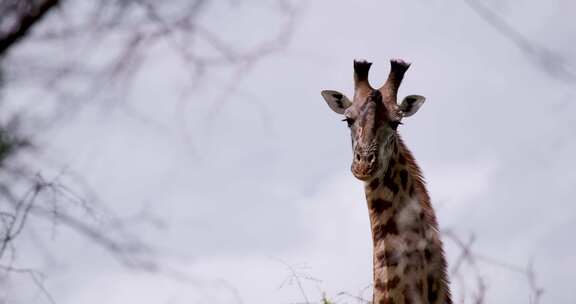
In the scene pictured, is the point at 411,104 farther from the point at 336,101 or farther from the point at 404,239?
the point at 404,239

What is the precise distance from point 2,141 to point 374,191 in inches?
126

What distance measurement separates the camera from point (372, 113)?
20.4 ft

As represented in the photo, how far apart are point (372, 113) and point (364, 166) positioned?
606mm

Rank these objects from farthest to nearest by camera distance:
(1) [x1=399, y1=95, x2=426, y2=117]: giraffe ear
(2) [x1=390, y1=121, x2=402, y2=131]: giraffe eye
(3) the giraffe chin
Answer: (1) [x1=399, y1=95, x2=426, y2=117]: giraffe ear
(2) [x1=390, y1=121, x2=402, y2=131]: giraffe eye
(3) the giraffe chin

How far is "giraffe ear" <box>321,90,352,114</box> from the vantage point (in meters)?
6.97

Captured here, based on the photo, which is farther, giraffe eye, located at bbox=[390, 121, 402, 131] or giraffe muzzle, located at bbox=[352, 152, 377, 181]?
giraffe eye, located at bbox=[390, 121, 402, 131]

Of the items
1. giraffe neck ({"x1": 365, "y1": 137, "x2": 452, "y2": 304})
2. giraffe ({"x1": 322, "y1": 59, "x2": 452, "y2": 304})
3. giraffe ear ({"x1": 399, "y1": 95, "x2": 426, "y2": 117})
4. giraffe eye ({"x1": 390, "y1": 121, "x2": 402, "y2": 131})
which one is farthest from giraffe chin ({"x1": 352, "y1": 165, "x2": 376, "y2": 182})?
giraffe ear ({"x1": 399, "y1": 95, "x2": 426, "y2": 117})

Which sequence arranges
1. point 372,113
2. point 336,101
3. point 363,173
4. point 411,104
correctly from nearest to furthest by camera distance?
point 363,173 < point 372,113 < point 411,104 < point 336,101

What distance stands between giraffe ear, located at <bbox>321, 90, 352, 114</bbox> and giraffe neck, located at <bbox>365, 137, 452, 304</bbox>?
84 cm

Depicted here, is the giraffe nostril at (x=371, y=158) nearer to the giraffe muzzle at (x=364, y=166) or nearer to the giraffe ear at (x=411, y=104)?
the giraffe muzzle at (x=364, y=166)

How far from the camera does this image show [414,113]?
6922 mm

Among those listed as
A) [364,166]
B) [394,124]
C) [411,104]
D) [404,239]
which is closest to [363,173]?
[364,166]

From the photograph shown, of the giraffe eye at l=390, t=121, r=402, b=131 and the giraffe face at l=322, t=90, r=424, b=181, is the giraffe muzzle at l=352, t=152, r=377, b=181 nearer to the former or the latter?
the giraffe face at l=322, t=90, r=424, b=181

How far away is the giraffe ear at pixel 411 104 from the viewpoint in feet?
22.4
